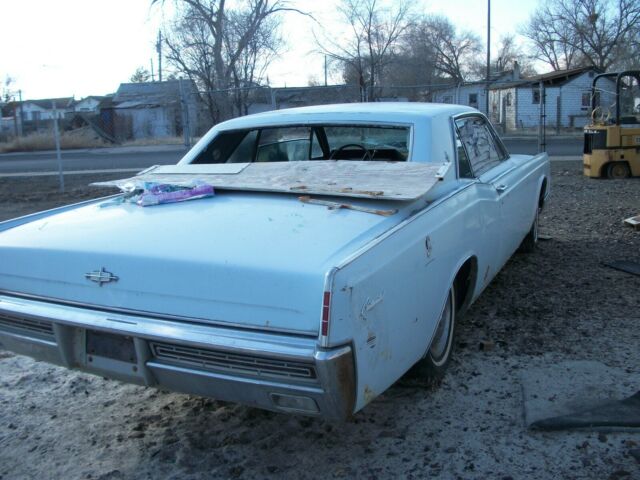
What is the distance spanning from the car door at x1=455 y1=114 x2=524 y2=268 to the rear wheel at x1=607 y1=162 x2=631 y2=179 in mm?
7443

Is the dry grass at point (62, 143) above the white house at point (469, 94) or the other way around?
the other way around

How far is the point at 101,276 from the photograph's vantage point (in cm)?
269

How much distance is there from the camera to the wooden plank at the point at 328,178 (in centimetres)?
316

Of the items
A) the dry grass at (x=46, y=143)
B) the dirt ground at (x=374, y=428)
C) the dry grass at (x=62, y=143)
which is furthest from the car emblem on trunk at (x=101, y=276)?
the dry grass at (x=46, y=143)

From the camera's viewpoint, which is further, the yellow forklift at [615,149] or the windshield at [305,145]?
the yellow forklift at [615,149]

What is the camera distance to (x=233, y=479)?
2762mm

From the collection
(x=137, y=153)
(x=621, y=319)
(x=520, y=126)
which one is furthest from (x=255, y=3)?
(x=621, y=319)

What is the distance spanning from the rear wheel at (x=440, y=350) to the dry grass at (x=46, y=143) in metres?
29.4

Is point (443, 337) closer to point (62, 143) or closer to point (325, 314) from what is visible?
point (325, 314)

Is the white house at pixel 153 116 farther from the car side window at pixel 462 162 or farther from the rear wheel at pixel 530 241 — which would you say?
the car side window at pixel 462 162

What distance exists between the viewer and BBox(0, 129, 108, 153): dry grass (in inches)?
1166

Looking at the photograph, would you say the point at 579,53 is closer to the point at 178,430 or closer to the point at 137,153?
the point at 137,153

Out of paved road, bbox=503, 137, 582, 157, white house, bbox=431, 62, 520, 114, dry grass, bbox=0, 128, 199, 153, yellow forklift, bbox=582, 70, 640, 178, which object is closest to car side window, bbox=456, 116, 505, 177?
yellow forklift, bbox=582, 70, 640, 178

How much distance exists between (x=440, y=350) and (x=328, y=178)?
112 cm
